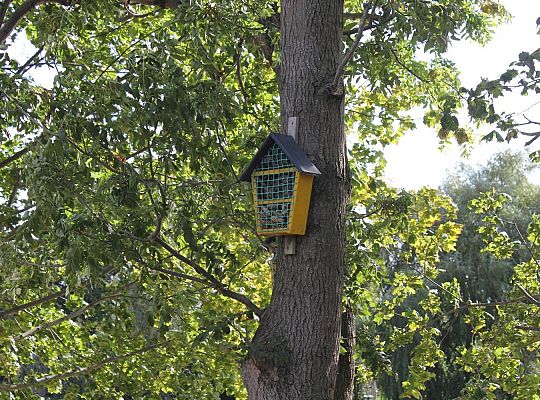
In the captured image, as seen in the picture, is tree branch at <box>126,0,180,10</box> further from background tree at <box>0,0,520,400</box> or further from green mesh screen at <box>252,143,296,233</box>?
green mesh screen at <box>252,143,296,233</box>

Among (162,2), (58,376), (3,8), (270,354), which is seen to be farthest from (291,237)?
(58,376)

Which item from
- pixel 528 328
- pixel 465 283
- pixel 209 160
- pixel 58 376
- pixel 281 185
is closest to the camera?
pixel 281 185

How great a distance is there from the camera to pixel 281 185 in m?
3.79

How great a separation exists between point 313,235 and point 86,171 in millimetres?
1205

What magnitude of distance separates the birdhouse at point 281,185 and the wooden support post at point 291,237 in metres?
0.04

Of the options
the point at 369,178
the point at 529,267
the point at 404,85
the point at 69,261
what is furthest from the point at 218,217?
the point at 529,267

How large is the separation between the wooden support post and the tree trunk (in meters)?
0.02

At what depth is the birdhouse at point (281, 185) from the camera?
3.63m

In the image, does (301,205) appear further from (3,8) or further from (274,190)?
(3,8)

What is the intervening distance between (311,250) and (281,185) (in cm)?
34

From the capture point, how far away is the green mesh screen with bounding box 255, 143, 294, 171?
12.4ft

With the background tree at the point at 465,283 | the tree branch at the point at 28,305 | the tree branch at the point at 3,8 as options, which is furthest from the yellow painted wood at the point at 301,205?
the background tree at the point at 465,283

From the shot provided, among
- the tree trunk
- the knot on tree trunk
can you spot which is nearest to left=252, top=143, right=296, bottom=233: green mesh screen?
the tree trunk

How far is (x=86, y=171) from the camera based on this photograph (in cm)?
409
